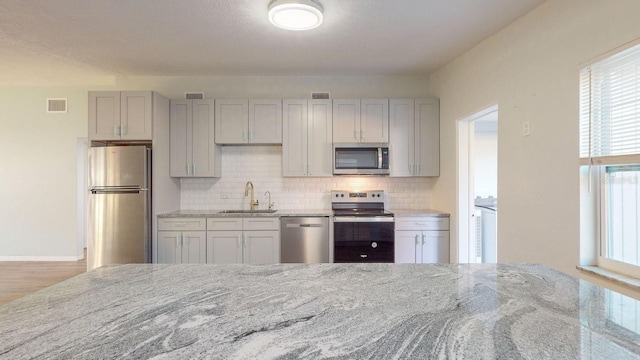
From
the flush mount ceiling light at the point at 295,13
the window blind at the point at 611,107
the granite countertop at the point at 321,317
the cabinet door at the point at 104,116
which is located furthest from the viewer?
the cabinet door at the point at 104,116

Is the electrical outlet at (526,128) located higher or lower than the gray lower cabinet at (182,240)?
higher

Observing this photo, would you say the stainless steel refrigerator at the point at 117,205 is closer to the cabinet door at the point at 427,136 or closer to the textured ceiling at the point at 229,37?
the textured ceiling at the point at 229,37

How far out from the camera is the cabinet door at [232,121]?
154 inches

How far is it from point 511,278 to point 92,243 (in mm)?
4004

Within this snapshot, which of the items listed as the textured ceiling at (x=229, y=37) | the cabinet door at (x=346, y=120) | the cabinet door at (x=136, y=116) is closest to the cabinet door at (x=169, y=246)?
the cabinet door at (x=136, y=116)

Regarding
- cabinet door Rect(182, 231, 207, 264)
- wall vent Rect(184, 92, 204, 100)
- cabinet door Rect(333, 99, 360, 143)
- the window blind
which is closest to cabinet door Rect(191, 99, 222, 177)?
wall vent Rect(184, 92, 204, 100)

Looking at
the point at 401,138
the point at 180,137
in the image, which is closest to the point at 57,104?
the point at 180,137

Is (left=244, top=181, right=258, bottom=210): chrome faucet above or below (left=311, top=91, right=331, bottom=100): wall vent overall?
below

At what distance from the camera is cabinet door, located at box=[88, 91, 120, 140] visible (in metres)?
3.55

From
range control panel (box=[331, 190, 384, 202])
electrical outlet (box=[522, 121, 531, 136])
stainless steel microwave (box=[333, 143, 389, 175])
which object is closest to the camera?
electrical outlet (box=[522, 121, 531, 136])

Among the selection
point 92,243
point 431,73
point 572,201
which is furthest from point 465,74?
point 92,243

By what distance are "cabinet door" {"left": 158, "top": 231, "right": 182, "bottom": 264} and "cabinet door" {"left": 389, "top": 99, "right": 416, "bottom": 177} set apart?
2.76m

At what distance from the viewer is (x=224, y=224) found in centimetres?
363

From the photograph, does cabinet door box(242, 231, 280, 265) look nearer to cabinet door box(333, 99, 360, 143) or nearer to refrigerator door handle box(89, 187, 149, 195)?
refrigerator door handle box(89, 187, 149, 195)
